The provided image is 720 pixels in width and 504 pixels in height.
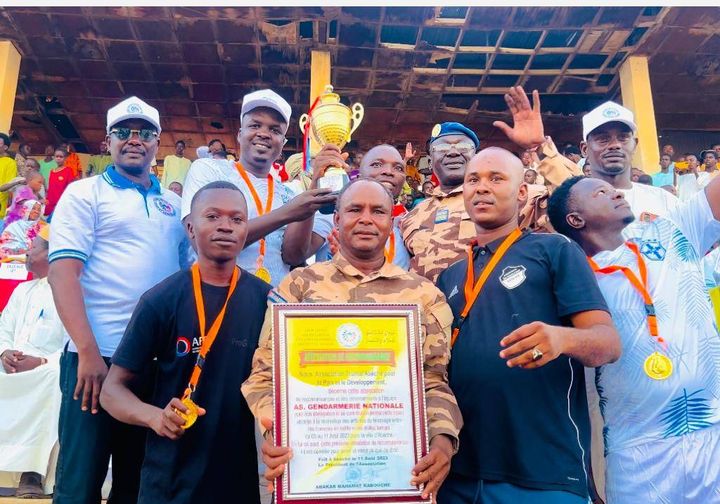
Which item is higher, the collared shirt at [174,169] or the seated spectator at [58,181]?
the collared shirt at [174,169]

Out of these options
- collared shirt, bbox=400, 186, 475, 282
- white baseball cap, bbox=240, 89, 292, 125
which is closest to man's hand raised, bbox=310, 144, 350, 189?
white baseball cap, bbox=240, 89, 292, 125

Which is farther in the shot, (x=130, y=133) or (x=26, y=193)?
(x=26, y=193)

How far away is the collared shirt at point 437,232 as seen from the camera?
321 centimetres

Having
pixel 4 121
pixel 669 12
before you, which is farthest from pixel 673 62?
pixel 4 121

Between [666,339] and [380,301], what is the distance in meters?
1.31

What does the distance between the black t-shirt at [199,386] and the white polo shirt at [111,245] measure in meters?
0.53

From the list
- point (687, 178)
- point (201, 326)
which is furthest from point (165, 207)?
point (687, 178)

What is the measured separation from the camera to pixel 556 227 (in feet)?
10.2

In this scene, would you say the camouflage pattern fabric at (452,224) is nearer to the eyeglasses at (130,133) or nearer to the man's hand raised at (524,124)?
the man's hand raised at (524,124)

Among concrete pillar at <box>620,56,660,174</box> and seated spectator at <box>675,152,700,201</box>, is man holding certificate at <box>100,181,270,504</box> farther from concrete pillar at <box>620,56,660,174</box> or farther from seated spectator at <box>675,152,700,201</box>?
concrete pillar at <box>620,56,660,174</box>

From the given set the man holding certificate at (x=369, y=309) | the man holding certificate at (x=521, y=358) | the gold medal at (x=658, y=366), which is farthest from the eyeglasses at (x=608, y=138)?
the man holding certificate at (x=369, y=309)

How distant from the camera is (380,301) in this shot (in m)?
2.29

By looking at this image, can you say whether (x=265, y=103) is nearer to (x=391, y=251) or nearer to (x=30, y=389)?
(x=391, y=251)

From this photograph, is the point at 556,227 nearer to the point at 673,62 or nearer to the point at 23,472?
the point at 23,472
